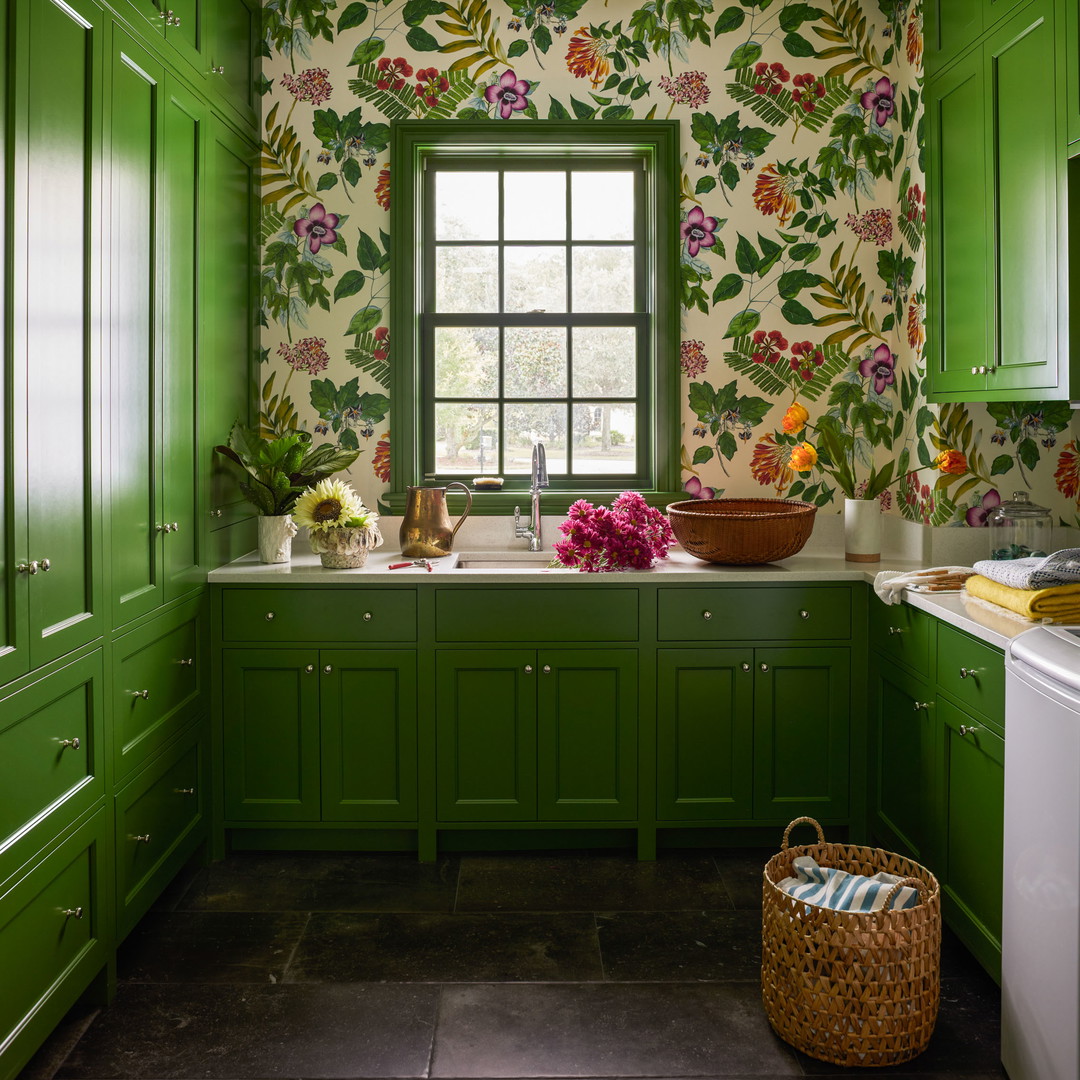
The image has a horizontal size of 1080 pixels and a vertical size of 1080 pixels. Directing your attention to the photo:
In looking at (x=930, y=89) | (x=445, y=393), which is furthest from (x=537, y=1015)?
(x=930, y=89)

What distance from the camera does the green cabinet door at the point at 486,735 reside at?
3133 mm

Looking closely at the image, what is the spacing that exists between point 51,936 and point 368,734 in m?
1.15

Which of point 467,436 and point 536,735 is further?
point 467,436

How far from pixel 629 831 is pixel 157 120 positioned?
2.35 metres

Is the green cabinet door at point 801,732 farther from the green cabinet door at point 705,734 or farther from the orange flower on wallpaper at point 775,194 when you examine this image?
the orange flower on wallpaper at point 775,194

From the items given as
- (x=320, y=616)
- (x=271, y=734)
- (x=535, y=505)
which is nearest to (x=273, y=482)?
(x=320, y=616)

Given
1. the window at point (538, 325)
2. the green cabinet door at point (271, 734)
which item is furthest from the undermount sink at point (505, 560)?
the green cabinet door at point (271, 734)

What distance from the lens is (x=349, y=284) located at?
362 centimetres

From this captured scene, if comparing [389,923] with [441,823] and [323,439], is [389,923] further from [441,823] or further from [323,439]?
[323,439]

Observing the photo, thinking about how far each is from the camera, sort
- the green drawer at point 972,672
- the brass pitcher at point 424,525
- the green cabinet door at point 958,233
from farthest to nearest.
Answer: the brass pitcher at point 424,525 → the green cabinet door at point 958,233 → the green drawer at point 972,672

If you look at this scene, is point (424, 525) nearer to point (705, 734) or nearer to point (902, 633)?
point (705, 734)

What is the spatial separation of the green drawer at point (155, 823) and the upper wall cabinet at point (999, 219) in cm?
237

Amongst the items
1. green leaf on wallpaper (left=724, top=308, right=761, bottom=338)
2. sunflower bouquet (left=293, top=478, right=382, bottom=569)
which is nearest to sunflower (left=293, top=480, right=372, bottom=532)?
sunflower bouquet (left=293, top=478, right=382, bottom=569)

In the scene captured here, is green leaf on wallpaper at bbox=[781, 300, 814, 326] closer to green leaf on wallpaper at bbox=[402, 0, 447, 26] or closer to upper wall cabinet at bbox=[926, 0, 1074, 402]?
upper wall cabinet at bbox=[926, 0, 1074, 402]
